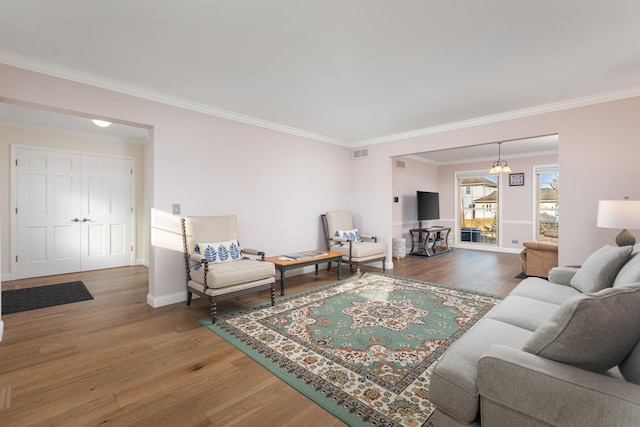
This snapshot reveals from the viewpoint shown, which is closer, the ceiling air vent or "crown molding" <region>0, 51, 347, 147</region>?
"crown molding" <region>0, 51, 347, 147</region>

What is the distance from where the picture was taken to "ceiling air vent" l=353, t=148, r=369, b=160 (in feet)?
19.7

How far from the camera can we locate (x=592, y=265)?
241 centimetres

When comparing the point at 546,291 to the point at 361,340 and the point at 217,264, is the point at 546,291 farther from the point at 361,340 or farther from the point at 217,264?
the point at 217,264

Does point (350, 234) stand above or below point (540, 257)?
above

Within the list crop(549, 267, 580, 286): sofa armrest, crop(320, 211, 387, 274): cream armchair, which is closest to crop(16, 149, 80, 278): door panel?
crop(320, 211, 387, 274): cream armchair

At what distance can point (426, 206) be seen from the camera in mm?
7836

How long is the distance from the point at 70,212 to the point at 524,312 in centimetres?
658

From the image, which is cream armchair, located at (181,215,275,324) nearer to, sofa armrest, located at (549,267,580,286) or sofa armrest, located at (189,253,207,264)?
sofa armrest, located at (189,253,207,264)

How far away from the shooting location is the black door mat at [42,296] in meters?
3.53

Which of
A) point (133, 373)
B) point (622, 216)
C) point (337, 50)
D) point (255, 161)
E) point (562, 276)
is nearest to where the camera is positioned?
point (133, 373)

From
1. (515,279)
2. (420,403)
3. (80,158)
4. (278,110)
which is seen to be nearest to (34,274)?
(80,158)

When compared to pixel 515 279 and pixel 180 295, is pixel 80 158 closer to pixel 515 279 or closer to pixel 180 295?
pixel 180 295

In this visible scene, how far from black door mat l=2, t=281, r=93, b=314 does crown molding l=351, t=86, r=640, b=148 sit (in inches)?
210

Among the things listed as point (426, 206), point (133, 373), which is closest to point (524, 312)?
point (133, 373)
